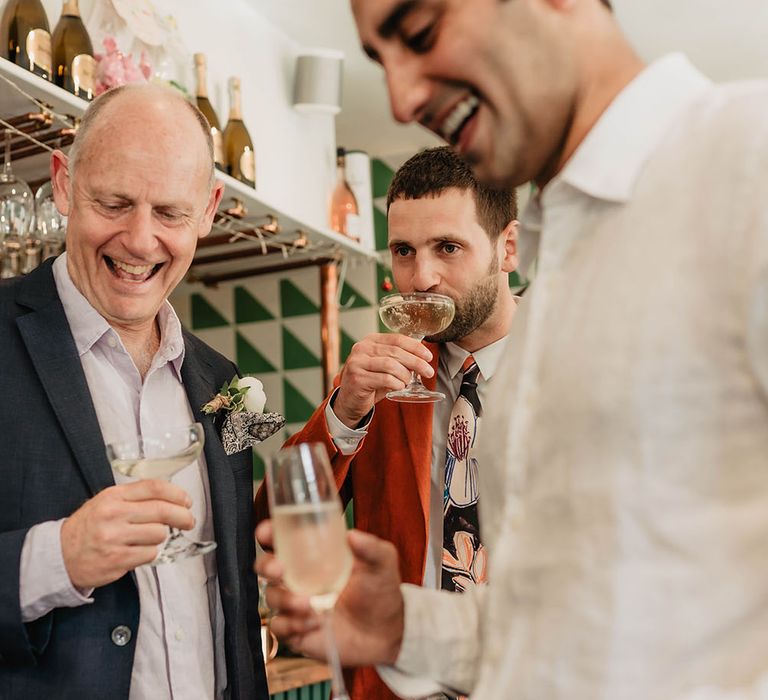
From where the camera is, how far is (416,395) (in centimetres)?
206

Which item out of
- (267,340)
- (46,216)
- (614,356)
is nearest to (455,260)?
(46,216)

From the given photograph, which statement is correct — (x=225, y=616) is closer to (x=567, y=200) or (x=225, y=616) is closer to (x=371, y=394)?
(x=371, y=394)

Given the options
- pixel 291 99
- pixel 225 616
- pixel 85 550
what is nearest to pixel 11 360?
pixel 85 550

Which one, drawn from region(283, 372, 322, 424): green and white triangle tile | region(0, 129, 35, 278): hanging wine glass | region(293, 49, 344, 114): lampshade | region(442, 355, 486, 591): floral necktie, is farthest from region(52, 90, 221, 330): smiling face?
region(283, 372, 322, 424): green and white triangle tile

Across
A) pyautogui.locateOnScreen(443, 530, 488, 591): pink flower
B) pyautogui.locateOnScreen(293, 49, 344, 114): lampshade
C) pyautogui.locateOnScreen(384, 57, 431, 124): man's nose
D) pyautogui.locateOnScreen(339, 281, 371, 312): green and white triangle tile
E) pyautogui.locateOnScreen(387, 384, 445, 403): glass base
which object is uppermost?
pyautogui.locateOnScreen(293, 49, 344, 114): lampshade

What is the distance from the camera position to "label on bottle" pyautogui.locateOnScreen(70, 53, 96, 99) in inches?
101

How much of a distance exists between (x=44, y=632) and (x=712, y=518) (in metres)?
1.12

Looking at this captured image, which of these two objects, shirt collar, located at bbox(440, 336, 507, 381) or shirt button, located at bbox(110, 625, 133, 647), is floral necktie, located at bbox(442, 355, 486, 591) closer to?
shirt collar, located at bbox(440, 336, 507, 381)

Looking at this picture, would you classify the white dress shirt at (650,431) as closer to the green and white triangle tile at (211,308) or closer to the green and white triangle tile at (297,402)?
the green and white triangle tile at (297,402)

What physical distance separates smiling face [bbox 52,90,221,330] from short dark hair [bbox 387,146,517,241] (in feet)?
1.98

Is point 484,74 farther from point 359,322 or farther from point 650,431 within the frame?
point 359,322

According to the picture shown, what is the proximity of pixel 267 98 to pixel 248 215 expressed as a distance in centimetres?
68

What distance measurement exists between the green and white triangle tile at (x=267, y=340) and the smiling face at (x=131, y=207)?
10.9ft

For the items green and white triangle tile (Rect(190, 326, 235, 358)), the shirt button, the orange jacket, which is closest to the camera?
the shirt button
